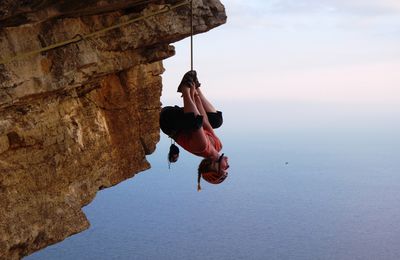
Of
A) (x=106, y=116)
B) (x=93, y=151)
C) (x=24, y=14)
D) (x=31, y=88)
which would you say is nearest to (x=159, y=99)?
(x=106, y=116)

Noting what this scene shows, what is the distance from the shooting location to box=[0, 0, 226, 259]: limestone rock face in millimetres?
5473

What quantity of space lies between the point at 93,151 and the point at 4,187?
55.3 inches

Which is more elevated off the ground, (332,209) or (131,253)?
(131,253)

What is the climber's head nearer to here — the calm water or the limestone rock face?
the limestone rock face

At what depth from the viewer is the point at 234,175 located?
172125 millimetres

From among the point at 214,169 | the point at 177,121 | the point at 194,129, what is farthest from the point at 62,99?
the point at 214,169

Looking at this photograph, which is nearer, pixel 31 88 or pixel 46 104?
pixel 31 88

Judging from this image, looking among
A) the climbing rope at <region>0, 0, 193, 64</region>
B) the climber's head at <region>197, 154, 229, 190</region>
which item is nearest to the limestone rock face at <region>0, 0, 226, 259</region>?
the climbing rope at <region>0, 0, 193, 64</region>

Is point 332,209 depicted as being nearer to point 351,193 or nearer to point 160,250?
point 351,193

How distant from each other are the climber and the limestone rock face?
44.2 inches

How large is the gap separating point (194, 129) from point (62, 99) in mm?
2210

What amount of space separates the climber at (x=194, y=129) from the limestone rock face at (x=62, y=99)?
112 cm

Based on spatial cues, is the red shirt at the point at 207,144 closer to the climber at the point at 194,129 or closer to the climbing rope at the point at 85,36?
the climber at the point at 194,129

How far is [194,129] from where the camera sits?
5.06 meters
